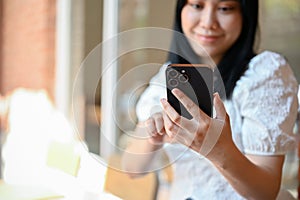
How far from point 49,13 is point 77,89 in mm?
1625

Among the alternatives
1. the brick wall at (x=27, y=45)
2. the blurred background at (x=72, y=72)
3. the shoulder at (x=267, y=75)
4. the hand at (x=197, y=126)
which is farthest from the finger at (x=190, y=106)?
the brick wall at (x=27, y=45)

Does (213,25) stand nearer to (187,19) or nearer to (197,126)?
(187,19)

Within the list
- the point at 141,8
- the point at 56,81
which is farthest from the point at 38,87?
the point at 141,8

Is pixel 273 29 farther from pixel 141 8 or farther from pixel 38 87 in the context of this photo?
pixel 38 87

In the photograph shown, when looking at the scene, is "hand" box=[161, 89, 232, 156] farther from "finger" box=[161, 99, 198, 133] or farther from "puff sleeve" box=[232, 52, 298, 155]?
"puff sleeve" box=[232, 52, 298, 155]

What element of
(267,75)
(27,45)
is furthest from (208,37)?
(27,45)

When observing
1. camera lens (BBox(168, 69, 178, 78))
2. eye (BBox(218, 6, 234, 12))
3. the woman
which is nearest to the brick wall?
the woman

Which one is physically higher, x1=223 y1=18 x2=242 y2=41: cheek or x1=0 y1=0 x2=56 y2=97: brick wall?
x1=223 y1=18 x2=242 y2=41: cheek

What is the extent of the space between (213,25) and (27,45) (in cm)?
174

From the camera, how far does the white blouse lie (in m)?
0.66

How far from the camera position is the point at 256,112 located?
670mm

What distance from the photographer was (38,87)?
87.1 inches

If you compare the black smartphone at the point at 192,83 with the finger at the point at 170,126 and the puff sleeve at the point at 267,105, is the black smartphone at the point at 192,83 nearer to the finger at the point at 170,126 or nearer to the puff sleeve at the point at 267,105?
the finger at the point at 170,126

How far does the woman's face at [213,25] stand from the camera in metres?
0.70
